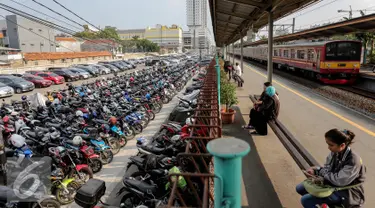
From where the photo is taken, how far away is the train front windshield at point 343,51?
1454 cm

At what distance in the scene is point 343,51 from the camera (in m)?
14.7

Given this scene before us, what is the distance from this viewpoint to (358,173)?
8.95 feet

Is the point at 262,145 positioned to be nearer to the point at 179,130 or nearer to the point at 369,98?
the point at 179,130

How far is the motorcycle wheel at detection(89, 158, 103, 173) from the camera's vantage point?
5.63m

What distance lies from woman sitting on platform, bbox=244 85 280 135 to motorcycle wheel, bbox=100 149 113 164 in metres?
3.57

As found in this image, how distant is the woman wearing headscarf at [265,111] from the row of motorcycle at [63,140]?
3.46m

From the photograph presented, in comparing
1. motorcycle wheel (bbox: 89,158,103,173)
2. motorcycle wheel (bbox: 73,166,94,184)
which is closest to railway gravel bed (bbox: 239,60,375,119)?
motorcycle wheel (bbox: 89,158,103,173)

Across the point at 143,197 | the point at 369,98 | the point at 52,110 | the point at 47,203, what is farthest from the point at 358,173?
the point at 369,98

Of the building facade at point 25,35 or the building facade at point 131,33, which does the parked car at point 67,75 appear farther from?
the building facade at point 131,33

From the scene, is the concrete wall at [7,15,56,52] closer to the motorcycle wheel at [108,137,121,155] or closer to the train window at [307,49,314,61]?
the train window at [307,49,314,61]

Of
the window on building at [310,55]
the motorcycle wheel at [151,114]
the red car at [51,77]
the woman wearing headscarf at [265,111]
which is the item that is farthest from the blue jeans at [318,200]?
the red car at [51,77]

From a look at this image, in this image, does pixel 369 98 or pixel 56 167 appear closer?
pixel 56 167

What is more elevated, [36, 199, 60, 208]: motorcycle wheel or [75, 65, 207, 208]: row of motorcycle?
[75, 65, 207, 208]: row of motorcycle

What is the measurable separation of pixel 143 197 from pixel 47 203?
4.93ft
